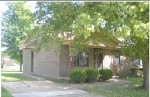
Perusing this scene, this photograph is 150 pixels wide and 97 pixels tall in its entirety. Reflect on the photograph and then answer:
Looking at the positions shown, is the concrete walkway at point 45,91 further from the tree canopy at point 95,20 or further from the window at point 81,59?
the window at point 81,59

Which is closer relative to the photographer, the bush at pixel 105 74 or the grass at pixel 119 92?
the grass at pixel 119 92

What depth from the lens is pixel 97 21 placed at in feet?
14.3

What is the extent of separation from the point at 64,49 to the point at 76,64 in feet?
3.79

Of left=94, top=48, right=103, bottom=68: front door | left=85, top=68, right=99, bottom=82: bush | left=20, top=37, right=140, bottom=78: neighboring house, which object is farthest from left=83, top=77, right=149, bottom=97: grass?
left=94, top=48, right=103, bottom=68: front door

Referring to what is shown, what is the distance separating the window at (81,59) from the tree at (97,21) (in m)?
4.93

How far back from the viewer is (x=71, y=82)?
10945 mm

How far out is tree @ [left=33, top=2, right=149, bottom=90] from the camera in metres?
4.33

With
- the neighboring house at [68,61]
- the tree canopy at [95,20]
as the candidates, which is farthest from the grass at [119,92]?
the neighboring house at [68,61]

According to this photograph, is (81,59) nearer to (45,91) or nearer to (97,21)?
(45,91)

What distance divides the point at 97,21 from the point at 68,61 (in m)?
8.55

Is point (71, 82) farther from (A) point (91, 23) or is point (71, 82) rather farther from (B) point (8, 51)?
(B) point (8, 51)

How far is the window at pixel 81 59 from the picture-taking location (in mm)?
13145

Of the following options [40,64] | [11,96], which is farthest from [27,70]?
[11,96]

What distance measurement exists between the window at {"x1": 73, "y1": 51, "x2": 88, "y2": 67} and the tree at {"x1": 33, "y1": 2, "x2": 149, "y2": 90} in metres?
4.93
